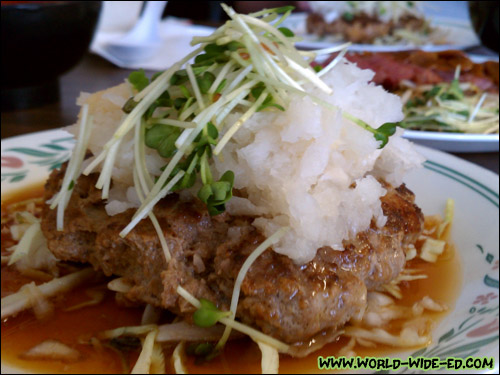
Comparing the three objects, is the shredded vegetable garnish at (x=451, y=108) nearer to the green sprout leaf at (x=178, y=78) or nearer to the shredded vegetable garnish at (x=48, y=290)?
the green sprout leaf at (x=178, y=78)

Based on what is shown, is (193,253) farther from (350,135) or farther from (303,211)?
(350,135)

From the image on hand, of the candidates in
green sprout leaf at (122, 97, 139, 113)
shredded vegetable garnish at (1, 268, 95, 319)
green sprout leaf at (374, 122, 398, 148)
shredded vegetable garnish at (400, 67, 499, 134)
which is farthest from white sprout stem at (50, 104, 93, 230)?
shredded vegetable garnish at (400, 67, 499, 134)

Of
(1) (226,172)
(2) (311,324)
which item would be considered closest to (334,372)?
(2) (311,324)

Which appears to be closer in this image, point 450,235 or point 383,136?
point 383,136

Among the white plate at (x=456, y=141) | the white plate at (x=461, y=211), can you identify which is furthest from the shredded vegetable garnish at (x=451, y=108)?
the white plate at (x=461, y=211)

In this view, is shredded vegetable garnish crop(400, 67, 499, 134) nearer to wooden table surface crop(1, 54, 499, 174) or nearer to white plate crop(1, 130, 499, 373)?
wooden table surface crop(1, 54, 499, 174)

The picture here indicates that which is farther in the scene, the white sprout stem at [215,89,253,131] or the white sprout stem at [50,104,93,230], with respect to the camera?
the white sprout stem at [50,104,93,230]

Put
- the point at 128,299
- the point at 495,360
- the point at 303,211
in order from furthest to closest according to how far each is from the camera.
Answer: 1. the point at 128,299
2. the point at 303,211
3. the point at 495,360
